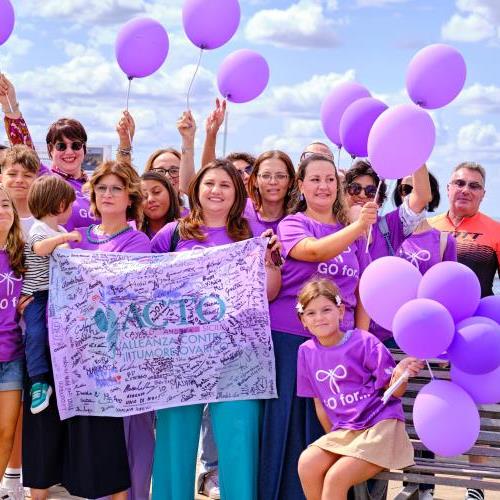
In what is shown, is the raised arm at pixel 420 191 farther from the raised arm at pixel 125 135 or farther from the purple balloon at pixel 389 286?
the raised arm at pixel 125 135

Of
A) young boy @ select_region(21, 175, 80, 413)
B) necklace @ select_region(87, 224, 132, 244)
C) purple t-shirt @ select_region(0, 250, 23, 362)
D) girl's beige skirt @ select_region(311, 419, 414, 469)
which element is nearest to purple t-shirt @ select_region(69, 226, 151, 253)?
necklace @ select_region(87, 224, 132, 244)

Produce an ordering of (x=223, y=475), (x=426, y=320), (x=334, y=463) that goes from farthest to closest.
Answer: (x=223, y=475) < (x=334, y=463) < (x=426, y=320)

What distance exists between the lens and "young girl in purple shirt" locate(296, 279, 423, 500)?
4.39m

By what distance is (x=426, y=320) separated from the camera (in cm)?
407

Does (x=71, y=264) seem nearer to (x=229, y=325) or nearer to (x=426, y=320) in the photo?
(x=229, y=325)

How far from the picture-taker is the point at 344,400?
4516 mm

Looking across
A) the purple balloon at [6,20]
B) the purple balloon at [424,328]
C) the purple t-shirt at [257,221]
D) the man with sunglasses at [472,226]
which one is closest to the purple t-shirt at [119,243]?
the purple t-shirt at [257,221]

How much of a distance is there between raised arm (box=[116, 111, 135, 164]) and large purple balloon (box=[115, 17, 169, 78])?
1.13ft

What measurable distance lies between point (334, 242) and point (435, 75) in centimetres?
134

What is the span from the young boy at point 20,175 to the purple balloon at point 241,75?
156cm

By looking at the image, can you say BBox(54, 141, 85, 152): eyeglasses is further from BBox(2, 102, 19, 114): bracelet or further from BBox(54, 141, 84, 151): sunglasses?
BBox(2, 102, 19, 114): bracelet

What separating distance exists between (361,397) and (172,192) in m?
1.97

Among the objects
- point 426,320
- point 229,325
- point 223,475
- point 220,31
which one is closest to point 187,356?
point 229,325

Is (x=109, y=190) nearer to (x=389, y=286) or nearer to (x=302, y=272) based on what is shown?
(x=302, y=272)
